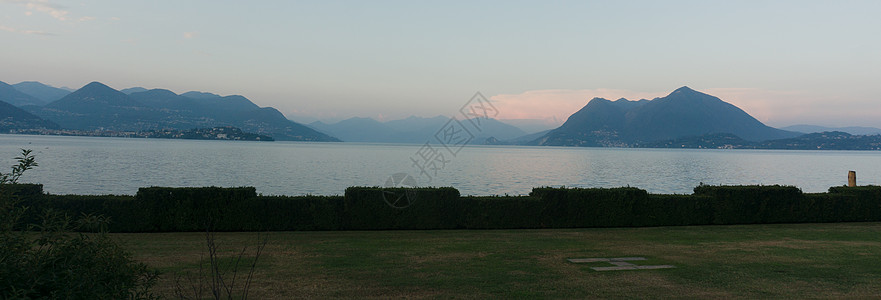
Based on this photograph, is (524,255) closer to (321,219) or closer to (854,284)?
(854,284)

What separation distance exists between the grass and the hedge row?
64 centimetres

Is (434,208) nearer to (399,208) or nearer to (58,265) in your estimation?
(399,208)

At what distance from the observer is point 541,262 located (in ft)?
32.6

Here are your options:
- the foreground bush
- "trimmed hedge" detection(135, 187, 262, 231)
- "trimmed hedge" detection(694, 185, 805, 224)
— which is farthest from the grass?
the foreground bush

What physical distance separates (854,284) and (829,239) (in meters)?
5.91

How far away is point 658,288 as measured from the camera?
26.0 feet

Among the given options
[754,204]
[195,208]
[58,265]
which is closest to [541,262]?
[58,265]

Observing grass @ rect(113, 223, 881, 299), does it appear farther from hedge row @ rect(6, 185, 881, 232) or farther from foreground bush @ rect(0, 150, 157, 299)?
foreground bush @ rect(0, 150, 157, 299)

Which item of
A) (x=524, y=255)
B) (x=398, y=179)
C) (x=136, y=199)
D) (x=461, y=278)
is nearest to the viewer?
(x=461, y=278)

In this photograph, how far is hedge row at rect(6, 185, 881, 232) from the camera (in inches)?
555

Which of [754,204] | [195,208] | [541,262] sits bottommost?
[541,262]

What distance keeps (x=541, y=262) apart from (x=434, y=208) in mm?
5394

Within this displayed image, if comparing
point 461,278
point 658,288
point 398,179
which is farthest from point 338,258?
point 398,179

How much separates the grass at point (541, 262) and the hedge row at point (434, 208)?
25.2 inches
